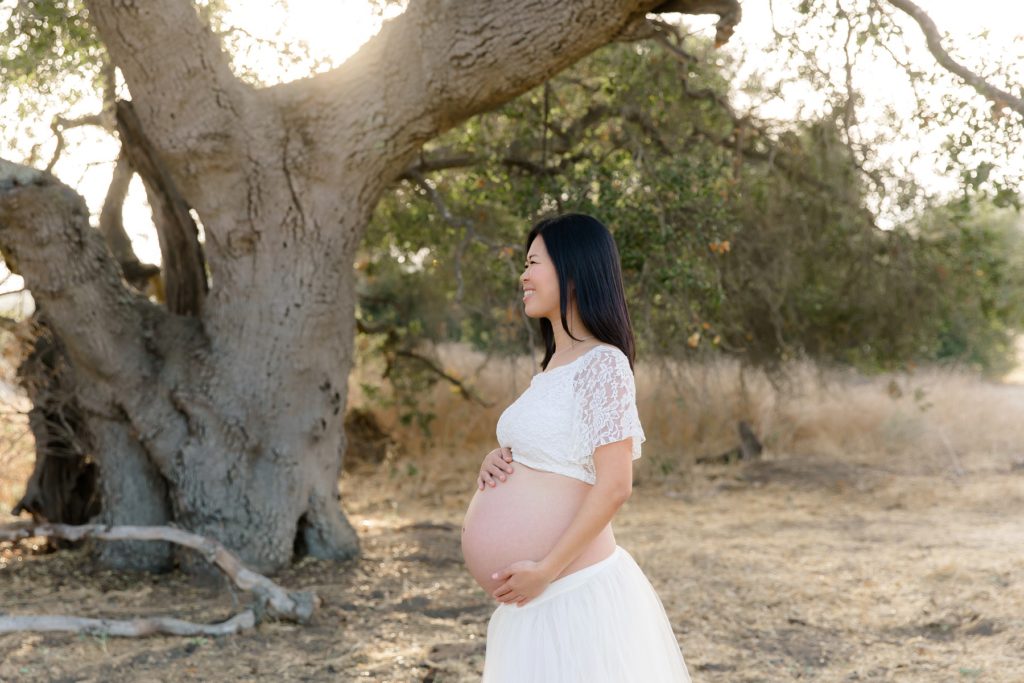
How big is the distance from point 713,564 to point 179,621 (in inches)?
146

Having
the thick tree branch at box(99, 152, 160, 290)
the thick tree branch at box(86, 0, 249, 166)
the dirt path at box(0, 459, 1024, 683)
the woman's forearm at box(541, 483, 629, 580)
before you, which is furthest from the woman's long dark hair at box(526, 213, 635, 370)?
the thick tree branch at box(99, 152, 160, 290)

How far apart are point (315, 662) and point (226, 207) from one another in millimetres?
2903

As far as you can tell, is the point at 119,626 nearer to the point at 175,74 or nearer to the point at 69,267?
the point at 69,267

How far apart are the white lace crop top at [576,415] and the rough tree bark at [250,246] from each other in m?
3.57

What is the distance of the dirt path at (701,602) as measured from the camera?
4816mm

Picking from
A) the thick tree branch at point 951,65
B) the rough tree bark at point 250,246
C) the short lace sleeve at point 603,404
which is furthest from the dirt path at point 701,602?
the thick tree branch at point 951,65

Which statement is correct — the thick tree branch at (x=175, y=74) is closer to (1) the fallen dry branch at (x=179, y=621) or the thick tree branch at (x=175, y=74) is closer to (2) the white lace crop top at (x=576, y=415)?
(1) the fallen dry branch at (x=179, y=621)

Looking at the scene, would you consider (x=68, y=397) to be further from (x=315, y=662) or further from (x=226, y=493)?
(x=315, y=662)

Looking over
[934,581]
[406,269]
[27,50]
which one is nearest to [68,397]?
[27,50]

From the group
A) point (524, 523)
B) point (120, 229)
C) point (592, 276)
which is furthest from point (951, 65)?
point (120, 229)

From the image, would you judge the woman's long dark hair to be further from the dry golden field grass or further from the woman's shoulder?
the dry golden field grass

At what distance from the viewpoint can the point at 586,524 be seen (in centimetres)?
254

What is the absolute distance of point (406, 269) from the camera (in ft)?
36.9

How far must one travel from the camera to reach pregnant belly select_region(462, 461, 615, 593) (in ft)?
8.78
